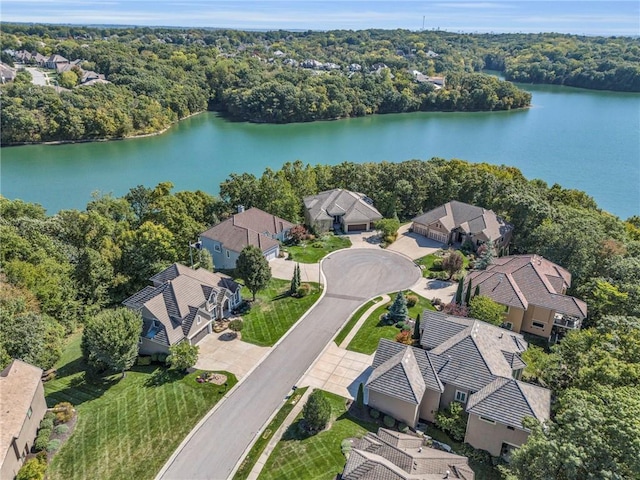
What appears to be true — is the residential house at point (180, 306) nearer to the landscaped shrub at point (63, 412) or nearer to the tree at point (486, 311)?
the landscaped shrub at point (63, 412)

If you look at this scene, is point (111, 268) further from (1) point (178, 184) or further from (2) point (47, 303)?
(1) point (178, 184)

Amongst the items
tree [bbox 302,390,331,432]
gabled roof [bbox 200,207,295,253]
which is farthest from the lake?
tree [bbox 302,390,331,432]

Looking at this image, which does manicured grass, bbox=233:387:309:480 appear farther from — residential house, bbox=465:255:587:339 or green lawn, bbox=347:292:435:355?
residential house, bbox=465:255:587:339

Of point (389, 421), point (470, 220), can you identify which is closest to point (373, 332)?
point (389, 421)

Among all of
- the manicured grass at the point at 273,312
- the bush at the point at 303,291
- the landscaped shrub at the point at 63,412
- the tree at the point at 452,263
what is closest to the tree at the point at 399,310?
the manicured grass at the point at 273,312

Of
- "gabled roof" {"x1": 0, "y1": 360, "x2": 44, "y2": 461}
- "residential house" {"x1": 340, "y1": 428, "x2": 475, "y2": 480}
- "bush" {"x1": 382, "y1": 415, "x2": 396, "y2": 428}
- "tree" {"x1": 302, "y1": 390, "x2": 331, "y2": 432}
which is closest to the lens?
"residential house" {"x1": 340, "y1": 428, "x2": 475, "y2": 480}

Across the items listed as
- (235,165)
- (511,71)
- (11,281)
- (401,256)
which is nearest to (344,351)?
(401,256)

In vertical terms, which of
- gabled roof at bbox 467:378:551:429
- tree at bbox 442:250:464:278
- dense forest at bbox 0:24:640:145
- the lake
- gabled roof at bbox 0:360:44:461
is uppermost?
A: dense forest at bbox 0:24:640:145

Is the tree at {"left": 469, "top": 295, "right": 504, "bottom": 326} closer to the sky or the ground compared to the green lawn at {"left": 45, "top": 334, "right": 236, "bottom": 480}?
closer to the sky
